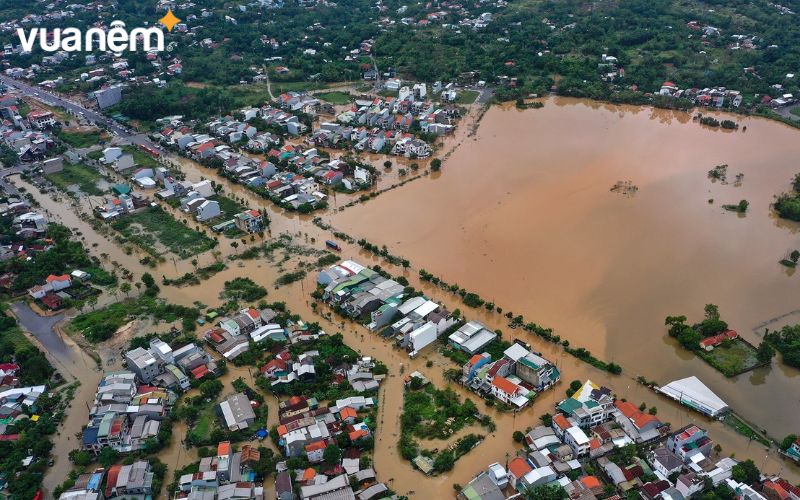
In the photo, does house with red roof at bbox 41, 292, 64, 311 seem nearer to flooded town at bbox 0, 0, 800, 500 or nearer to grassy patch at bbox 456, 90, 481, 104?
flooded town at bbox 0, 0, 800, 500

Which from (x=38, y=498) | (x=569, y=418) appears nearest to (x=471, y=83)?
(x=569, y=418)

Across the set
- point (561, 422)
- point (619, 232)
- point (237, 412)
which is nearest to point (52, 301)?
point (237, 412)

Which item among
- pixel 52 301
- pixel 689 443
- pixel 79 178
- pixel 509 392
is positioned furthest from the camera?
pixel 79 178

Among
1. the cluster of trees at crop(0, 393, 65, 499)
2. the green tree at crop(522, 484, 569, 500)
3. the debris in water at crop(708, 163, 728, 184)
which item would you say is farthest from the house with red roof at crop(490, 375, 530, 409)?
the debris in water at crop(708, 163, 728, 184)

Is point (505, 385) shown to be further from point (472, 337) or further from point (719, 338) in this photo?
point (719, 338)

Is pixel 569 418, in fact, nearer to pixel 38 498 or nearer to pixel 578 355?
pixel 578 355

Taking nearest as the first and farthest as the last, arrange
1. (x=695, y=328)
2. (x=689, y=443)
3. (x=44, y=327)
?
(x=689, y=443), (x=695, y=328), (x=44, y=327)

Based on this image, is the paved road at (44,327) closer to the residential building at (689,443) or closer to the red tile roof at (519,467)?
the red tile roof at (519,467)

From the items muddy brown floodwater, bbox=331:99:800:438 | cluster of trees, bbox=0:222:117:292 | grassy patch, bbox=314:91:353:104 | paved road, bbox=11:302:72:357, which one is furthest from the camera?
grassy patch, bbox=314:91:353:104
